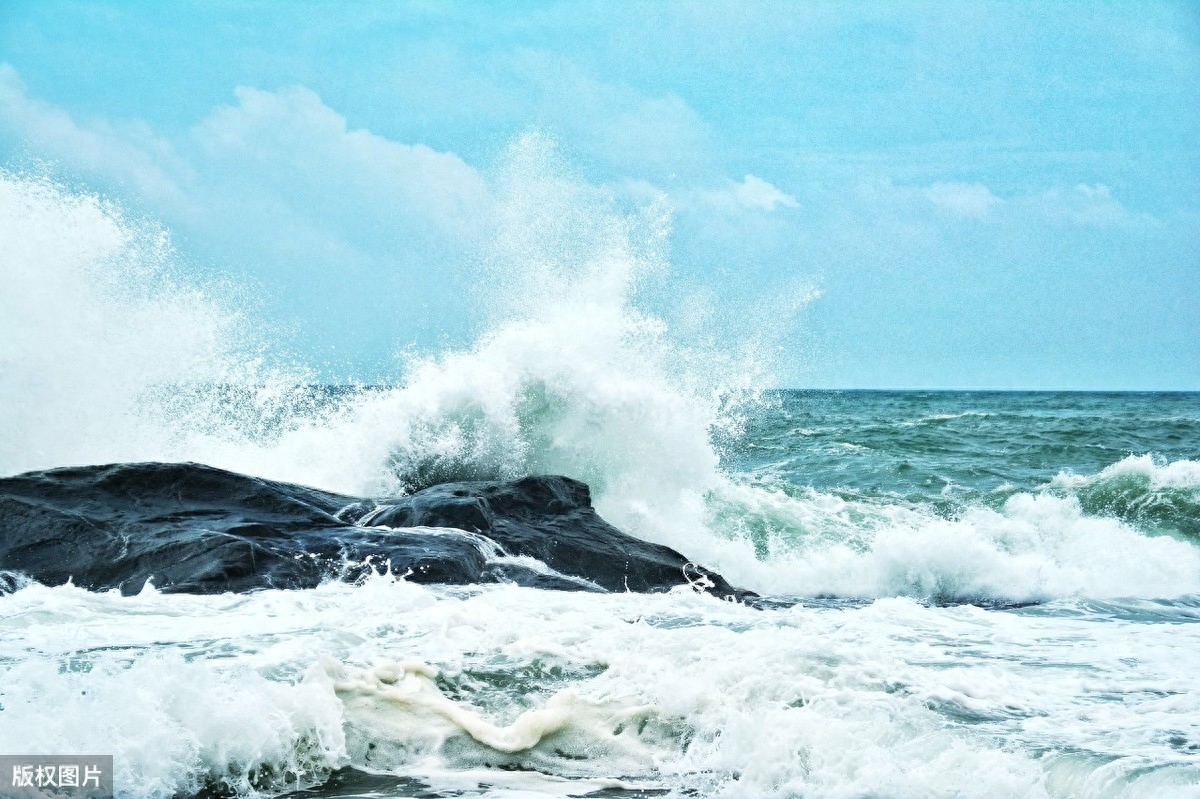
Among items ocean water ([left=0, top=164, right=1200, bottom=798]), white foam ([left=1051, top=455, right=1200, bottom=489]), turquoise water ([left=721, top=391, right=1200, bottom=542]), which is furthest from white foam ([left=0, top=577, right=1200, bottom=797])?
white foam ([left=1051, top=455, right=1200, bottom=489])

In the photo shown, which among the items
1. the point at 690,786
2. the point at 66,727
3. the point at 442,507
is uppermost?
the point at 442,507

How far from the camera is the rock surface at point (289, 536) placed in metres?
6.45

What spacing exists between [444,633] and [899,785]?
7.90 feet

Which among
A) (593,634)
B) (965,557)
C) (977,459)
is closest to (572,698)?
(593,634)

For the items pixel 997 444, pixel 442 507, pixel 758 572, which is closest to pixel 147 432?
pixel 442 507

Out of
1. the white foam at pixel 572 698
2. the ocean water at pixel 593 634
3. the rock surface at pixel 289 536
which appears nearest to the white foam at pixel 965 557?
the ocean water at pixel 593 634

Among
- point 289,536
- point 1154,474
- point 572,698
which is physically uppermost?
point 1154,474

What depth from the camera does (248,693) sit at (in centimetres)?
392

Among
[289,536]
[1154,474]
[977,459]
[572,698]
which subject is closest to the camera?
[572,698]

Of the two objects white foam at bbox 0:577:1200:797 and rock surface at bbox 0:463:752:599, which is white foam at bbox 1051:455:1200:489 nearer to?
rock surface at bbox 0:463:752:599

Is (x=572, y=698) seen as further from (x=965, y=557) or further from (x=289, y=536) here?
(x=965, y=557)

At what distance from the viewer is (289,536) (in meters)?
7.09

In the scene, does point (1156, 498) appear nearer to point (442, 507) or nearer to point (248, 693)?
point (442, 507)

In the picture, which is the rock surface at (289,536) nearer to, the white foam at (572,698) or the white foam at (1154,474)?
the white foam at (572,698)
